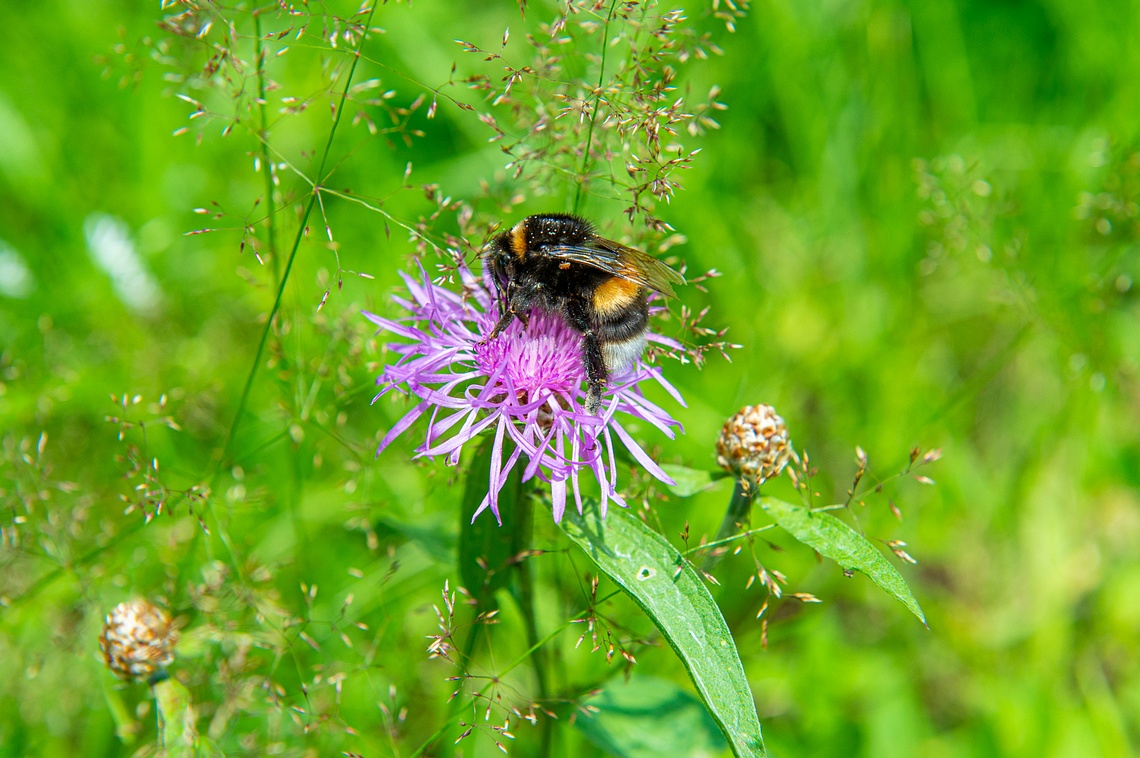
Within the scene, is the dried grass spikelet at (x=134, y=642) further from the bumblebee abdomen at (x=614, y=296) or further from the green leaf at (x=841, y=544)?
the green leaf at (x=841, y=544)

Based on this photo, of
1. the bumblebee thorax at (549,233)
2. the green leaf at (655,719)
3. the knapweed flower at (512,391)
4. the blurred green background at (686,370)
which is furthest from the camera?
the blurred green background at (686,370)

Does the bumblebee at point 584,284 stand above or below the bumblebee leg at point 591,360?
above

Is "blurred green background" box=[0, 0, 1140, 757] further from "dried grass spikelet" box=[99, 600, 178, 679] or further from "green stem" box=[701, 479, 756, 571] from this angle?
"green stem" box=[701, 479, 756, 571]

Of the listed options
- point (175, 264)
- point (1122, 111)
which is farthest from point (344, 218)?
point (1122, 111)

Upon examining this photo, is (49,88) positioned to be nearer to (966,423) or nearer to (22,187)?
(22,187)

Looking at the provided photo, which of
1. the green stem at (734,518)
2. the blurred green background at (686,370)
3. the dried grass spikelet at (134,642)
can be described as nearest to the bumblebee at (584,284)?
the green stem at (734,518)

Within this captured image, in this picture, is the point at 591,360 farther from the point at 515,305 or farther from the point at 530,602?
the point at 530,602
